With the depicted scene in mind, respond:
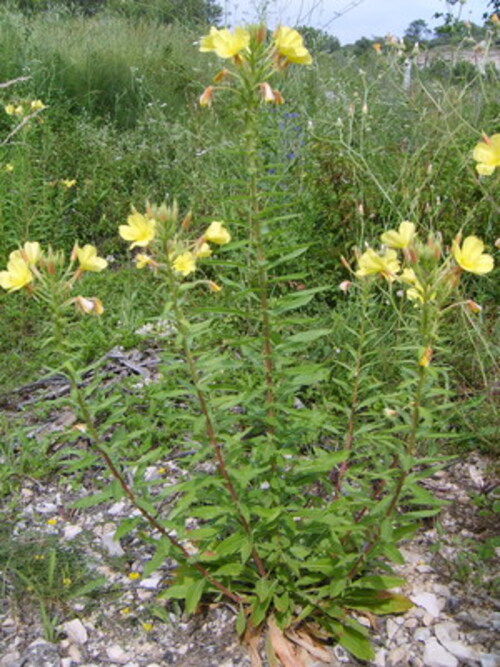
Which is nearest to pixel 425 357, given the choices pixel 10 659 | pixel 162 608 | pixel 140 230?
pixel 140 230

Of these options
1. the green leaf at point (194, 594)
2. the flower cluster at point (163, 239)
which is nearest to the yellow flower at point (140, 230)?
the flower cluster at point (163, 239)

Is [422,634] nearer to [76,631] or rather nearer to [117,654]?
[117,654]

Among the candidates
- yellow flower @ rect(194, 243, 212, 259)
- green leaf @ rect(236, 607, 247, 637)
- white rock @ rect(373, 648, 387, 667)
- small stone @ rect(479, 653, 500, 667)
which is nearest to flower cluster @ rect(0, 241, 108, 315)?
yellow flower @ rect(194, 243, 212, 259)

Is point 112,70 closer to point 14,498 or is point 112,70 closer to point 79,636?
point 14,498

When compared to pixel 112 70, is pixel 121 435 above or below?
above

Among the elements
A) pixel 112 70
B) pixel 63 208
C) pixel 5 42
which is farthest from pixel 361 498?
pixel 112 70

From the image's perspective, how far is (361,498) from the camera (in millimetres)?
1775

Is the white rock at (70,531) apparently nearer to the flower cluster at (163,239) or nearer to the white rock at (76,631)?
the white rock at (76,631)

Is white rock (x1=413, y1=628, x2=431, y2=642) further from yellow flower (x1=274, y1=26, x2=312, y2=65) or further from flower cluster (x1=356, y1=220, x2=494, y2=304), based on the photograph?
yellow flower (x1=274, y1=26, x2=312, y2=65)

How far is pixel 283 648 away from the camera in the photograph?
5.85 feet

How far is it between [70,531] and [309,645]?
0.87m

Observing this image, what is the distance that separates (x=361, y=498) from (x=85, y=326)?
1921 mm

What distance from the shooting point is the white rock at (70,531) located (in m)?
2.24

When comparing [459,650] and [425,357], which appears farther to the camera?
[459,650]
